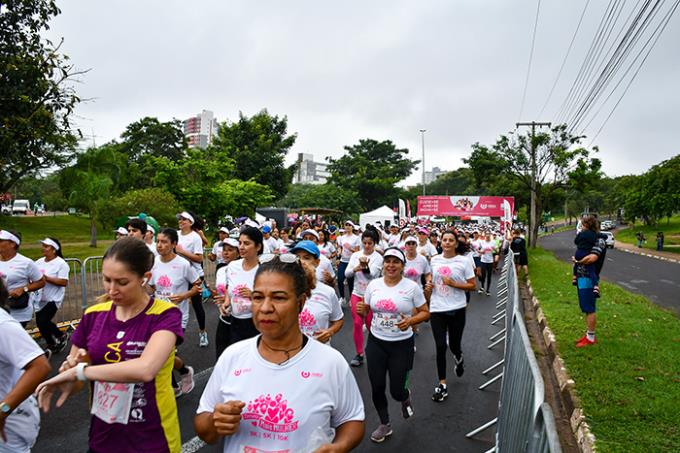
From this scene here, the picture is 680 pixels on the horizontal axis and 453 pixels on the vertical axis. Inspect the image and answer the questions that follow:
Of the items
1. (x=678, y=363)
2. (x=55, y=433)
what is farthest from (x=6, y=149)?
(x=678, y=363)

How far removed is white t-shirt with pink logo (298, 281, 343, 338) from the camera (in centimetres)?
409

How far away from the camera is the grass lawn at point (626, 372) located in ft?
13.9

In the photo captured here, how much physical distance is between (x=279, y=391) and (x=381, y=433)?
2909 millimetres

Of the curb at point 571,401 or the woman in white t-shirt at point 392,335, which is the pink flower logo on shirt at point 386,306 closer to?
the woman in white t-shirt at point 392,335

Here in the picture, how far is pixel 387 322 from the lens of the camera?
14.6 ft

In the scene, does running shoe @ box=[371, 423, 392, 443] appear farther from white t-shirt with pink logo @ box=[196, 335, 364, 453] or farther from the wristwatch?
the wristwatch

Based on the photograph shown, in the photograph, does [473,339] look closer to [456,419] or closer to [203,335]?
[456,419]

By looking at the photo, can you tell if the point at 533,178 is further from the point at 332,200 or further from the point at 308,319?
the point at 308,319

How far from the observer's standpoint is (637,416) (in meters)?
4.59

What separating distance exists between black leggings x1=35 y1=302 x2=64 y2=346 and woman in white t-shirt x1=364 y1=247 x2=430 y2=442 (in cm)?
474

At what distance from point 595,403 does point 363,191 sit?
152ft

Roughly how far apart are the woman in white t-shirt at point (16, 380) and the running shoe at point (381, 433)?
2863 millimetres

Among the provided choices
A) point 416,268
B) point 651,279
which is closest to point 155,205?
point 416,268

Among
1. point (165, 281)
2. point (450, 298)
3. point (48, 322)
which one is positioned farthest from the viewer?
point (48, 322)
